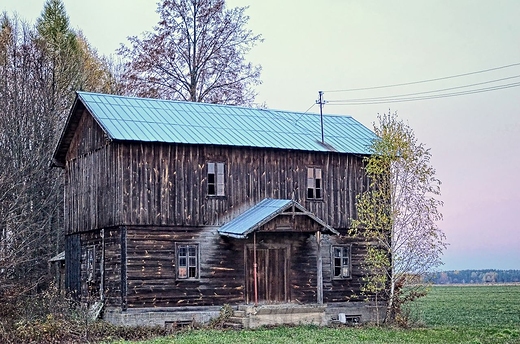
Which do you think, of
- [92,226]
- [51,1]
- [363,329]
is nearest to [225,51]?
[51,1]

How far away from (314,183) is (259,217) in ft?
13.9

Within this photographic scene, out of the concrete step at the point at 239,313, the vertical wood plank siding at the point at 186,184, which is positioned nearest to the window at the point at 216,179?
the vertical wood plank siding at the point at 186,184

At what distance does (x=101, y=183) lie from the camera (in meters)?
A: 31.1

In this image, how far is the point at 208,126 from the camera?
3247cm

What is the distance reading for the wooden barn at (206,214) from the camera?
29734mm

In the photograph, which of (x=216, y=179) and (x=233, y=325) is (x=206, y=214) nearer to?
(x=216, y=179)

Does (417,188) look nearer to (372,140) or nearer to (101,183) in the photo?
(372,140)

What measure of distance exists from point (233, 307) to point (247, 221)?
3.24 m

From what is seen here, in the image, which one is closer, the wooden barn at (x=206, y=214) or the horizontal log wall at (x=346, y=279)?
the wooden barn at (x=206, y=214)

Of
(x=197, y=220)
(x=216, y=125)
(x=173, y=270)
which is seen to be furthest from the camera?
(x=216, y=125)

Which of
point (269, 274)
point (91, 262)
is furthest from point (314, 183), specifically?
point (91, 262)

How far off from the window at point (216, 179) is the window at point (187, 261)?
214cm

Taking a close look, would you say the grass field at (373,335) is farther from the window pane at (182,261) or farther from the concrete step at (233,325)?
the window pane at (182,261)

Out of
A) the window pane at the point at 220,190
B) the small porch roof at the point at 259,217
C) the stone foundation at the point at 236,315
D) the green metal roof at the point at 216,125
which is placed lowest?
the stone foundation at the point at 236,315
